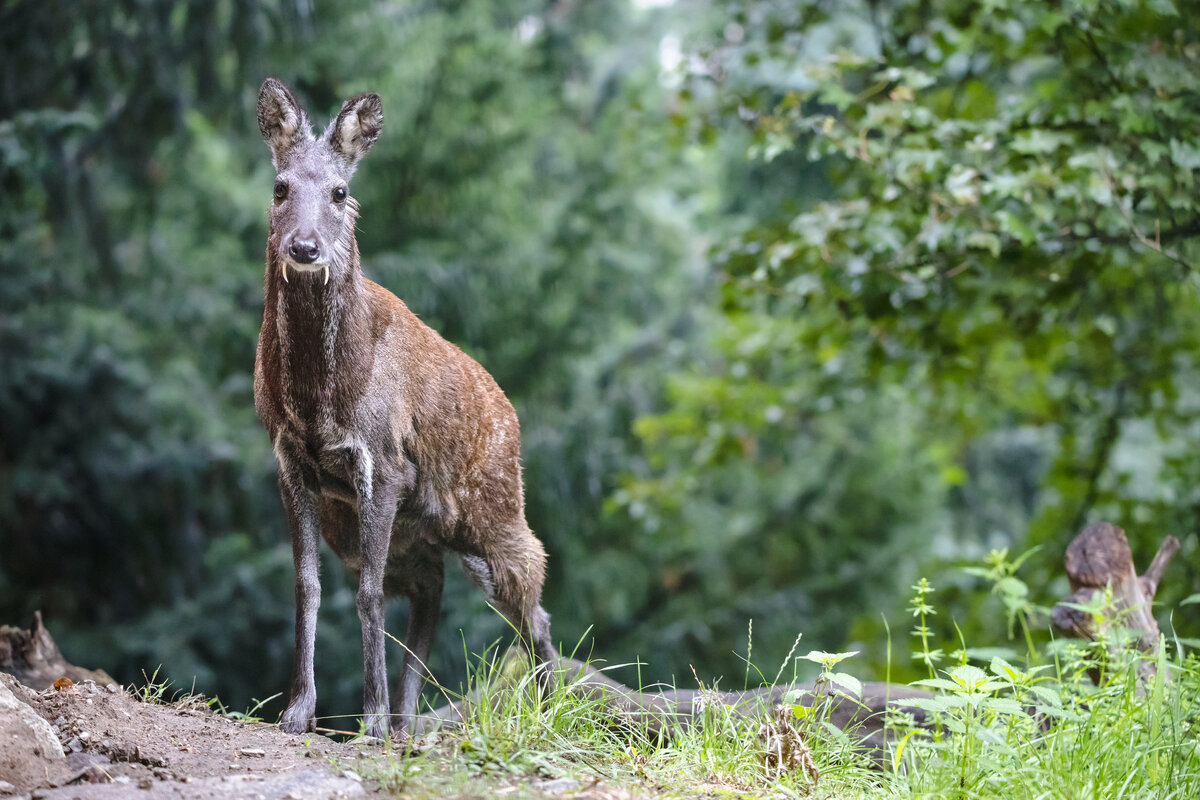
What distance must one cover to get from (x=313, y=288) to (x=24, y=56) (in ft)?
14.8

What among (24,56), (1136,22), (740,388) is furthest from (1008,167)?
(24,56)

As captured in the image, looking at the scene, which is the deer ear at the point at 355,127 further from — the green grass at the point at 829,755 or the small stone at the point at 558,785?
the small stone at the point at 558,785

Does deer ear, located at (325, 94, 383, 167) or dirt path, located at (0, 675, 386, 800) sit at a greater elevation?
deer ear, located at (325, 94, 383, 167)

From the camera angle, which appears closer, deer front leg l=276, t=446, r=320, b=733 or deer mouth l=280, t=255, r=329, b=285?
deer mouth l=280, t=255, r=329, b=285

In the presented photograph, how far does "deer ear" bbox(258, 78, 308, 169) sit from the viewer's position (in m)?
3.85

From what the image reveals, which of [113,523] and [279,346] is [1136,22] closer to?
[279,346]

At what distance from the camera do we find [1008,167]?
5352 millimetres

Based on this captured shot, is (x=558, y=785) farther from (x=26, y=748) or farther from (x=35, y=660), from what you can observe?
(x=35, y=660)

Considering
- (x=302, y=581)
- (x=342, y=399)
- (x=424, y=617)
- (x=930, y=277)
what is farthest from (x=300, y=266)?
(x=930, y=277)

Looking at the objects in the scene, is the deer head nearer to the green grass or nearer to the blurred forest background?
the green grass

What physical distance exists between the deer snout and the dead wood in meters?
2.34

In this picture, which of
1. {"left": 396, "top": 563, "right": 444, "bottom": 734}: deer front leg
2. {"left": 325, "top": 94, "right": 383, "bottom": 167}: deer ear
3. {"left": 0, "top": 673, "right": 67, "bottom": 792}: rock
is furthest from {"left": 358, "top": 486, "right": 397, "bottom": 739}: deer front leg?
{"left": 325, "top": 94, "right": 383, "bottom": 167}: deer ear

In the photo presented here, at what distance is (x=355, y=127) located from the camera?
393 cm

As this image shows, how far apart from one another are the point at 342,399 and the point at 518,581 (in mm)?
1229
